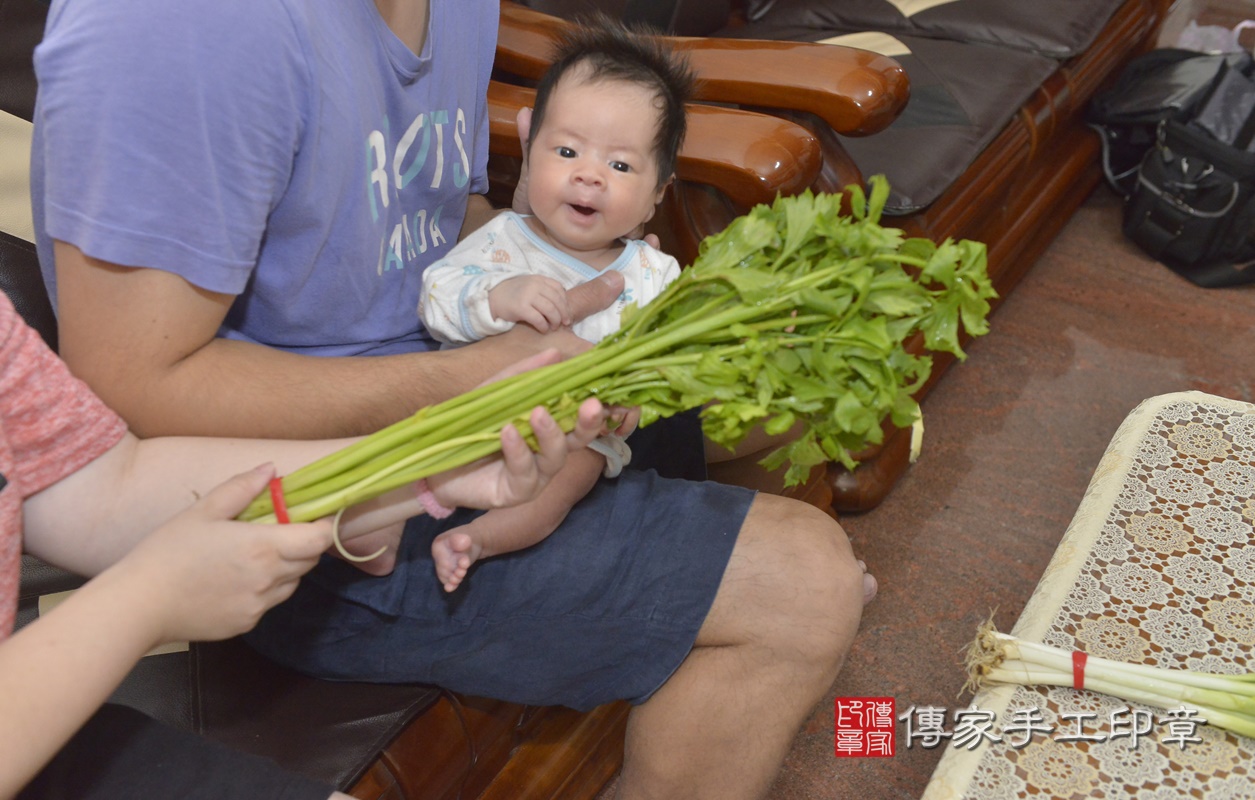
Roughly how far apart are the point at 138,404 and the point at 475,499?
0.37 m

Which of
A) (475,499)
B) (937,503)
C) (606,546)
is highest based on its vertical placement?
(475,499)

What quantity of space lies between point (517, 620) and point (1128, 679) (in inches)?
28.3

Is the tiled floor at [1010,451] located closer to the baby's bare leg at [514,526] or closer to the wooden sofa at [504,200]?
the wooden sofa at [504,200]

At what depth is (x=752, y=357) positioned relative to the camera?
102 cm

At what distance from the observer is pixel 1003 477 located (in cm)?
237

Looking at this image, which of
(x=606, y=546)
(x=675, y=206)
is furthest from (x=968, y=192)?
(x=606, y=546)

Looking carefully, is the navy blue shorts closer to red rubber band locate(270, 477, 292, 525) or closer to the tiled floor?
red rubber band locate(270, 477, 292, 525)

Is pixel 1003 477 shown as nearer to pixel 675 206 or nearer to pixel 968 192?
pixel 968 192

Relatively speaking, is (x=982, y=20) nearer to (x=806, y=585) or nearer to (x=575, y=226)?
(x=575, y=226)

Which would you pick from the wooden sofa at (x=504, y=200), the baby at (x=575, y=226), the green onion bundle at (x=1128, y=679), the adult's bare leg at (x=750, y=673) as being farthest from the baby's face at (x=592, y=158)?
the green onion bundle at (x=1128, y=679)

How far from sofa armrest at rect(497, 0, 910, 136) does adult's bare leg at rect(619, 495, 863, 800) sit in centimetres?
82

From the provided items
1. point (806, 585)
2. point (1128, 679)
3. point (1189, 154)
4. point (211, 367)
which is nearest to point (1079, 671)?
point (1128, 679)

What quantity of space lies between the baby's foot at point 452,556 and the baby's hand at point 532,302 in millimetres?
287

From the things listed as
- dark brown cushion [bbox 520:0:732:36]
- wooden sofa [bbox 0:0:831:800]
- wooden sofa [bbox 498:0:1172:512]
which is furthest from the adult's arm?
dark brown cushion [bbox 520:0:732:36]
